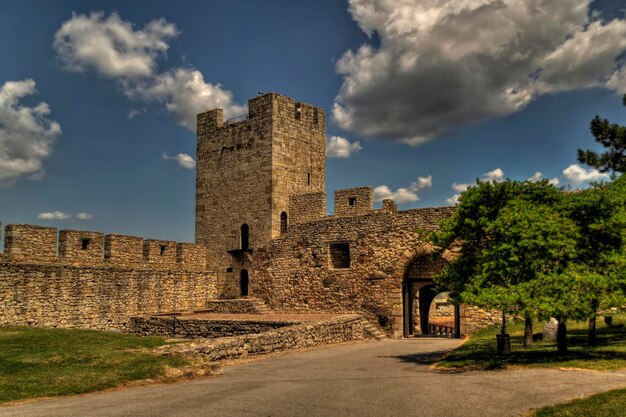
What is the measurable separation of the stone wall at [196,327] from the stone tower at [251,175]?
6.34 meters

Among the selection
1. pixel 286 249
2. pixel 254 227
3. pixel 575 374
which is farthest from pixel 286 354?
pixel 254 227

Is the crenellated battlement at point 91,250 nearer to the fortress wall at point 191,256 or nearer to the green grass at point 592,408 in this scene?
the fortress wall at point 191,256

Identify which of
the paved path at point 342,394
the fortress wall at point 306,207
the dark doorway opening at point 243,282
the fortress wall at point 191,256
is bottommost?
the paved path at point 342,394

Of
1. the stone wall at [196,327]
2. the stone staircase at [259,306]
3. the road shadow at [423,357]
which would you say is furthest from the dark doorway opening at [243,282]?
the road shadow at [423,357]

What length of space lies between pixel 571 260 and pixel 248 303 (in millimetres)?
16662

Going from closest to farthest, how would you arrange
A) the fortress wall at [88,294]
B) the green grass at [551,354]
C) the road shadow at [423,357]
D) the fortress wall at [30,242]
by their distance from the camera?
1. the green grass at [551,354]
2. the road shadow at [423,357]
3. the fortress wall at [88,294]
4. the fortress wall at [30,242]

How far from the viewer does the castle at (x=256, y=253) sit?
21.5 meters

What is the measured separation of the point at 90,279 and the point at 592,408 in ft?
65.5

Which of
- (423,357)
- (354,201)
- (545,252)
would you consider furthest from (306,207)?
(545,252)

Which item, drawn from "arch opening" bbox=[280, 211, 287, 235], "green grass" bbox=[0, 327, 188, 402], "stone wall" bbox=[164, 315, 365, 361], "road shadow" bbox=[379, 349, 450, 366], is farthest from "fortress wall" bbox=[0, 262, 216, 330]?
"road shadow" bbox=[379, 349, 450, 366]

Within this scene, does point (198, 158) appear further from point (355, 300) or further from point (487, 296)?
point (487, 296)

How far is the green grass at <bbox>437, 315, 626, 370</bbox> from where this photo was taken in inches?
461

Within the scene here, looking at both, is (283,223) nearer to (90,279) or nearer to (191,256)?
(191,256)

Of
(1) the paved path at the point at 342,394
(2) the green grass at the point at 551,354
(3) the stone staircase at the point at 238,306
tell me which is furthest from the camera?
(3) the stone staircase at the point at 238,306
